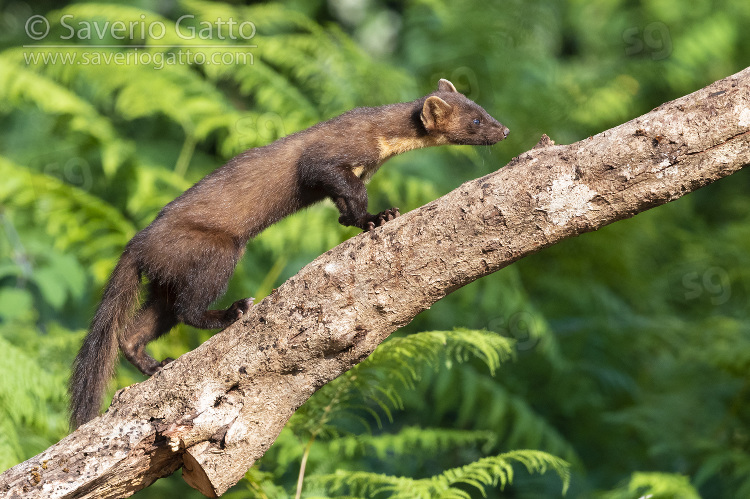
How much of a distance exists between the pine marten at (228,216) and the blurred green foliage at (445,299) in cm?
85

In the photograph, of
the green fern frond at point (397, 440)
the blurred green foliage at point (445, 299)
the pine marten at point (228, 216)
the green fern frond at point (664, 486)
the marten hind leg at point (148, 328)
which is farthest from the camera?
the blurred green foliage at point (445, 299)

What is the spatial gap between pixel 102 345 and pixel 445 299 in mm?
4786

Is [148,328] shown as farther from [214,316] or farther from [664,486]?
[664,486]

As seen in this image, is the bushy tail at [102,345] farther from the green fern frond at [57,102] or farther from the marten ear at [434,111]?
the green fern frond at [57,102]

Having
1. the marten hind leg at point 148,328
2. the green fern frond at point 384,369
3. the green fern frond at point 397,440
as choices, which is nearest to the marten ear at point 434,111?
the green fern frond at point 384,369

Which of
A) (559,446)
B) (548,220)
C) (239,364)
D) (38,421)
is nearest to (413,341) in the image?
(239,364)

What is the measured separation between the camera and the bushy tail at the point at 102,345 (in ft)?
13.8

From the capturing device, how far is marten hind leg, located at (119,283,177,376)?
4613mm

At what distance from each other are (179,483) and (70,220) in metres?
2.95

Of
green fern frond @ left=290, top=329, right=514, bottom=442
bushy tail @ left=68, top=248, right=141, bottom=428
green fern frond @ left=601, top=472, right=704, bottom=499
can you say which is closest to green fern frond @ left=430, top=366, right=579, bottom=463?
green fern frond @ left=601, top=472, right=704, bottom=499

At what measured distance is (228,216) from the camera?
4504mm

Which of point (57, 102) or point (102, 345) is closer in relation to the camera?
point (102, 345)

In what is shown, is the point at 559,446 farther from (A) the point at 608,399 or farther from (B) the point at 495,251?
(B) the point at 495,251

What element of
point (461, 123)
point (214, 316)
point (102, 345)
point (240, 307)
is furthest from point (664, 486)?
point (102, 345)
